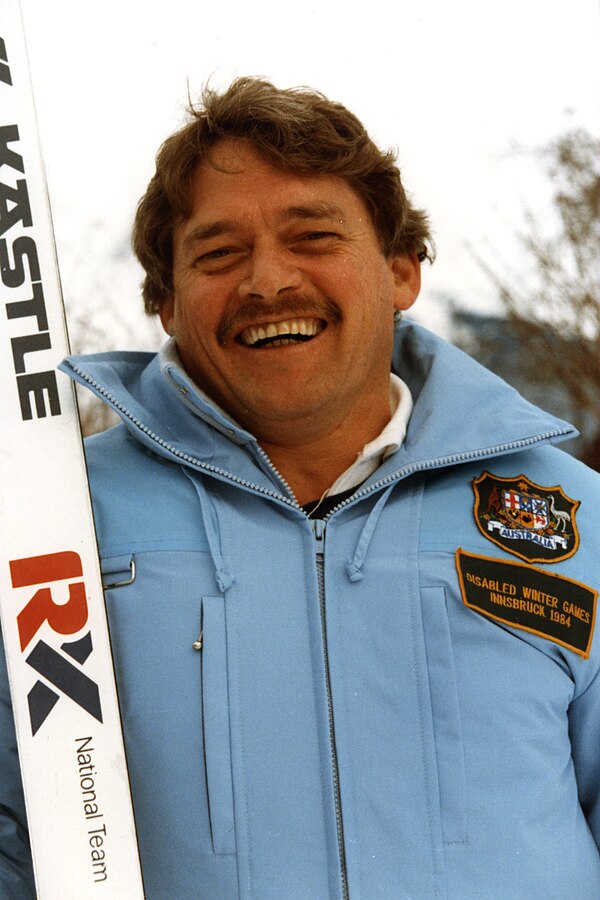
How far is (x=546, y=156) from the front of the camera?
2.28 m

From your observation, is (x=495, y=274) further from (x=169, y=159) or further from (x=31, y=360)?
(x=31, y=360)

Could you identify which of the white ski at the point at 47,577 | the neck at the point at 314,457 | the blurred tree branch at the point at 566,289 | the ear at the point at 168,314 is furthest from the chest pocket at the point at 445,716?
the blurred tree branch at the point at 566,289

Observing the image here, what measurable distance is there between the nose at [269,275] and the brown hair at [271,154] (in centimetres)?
14

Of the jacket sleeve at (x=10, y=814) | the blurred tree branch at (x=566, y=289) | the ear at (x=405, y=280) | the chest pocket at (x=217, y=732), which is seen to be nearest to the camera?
the chest pocket at (x=217, y=732)

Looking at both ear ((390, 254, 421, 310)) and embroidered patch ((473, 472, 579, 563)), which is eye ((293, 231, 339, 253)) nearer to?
ear ((390, 254, 421, 310))

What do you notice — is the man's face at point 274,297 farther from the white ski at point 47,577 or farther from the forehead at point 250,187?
the white ski at point 47,577

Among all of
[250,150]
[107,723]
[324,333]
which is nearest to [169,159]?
[250,150]

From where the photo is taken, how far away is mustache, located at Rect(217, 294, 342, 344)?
1.52 m

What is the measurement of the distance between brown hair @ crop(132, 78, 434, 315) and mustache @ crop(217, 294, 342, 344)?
209 mm

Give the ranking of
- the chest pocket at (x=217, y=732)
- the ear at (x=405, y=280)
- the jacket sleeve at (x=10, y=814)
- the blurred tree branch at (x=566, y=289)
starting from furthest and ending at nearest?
the blurred tree branch at (x=566, y=289), the ear at (x=405, y=280), the jacket sleeve at (x=10, y=814), the chest pocket at (x=217, y=732)

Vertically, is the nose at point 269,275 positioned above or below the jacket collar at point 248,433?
above

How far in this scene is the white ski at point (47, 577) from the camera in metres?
1.36

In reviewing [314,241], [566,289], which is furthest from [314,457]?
[566,289]

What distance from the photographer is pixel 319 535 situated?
144 centimetres
